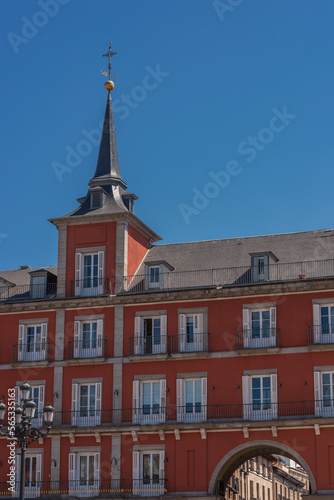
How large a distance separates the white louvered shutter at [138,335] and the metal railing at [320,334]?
29.4 ft

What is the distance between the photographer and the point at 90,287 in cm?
5006

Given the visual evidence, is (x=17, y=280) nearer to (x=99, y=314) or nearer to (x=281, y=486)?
(x=99, y=314)

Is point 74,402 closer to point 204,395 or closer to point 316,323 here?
point 204,395

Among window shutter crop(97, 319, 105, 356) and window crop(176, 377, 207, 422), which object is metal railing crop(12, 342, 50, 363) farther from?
window crop(176, 377, 207, 422)

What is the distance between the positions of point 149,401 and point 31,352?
742cm

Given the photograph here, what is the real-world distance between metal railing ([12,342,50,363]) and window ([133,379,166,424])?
5.57 metres

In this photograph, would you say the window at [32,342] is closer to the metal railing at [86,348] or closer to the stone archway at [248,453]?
the metal railing at [86,348]

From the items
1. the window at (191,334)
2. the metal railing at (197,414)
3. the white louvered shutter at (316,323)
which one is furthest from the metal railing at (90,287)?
the white louvered shutter at (316,323)

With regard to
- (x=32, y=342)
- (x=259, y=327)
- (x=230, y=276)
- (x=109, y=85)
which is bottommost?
(x=32, y=342)

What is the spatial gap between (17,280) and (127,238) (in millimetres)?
8377

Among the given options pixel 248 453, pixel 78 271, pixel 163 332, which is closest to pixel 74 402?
pixel 163 332

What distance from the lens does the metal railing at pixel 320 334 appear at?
44.7 metres

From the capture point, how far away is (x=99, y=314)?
49.2 metres

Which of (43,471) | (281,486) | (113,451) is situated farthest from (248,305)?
(281,486)
